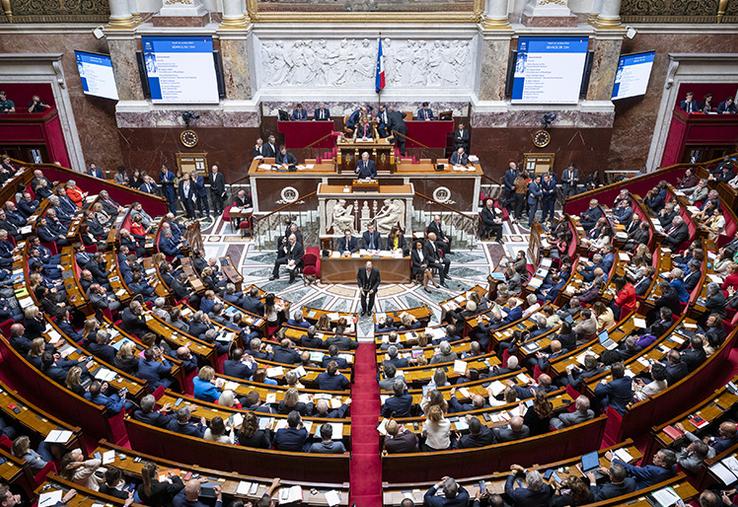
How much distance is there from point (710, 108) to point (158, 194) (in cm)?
1749

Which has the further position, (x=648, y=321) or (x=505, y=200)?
(x=505, y=200)

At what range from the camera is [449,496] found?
7188 millimetres

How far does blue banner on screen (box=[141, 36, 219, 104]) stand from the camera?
18.5m

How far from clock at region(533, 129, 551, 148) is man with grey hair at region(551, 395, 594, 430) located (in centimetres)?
1258

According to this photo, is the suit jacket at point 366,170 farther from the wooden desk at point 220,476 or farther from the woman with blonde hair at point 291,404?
the wooden desk at point 220,476

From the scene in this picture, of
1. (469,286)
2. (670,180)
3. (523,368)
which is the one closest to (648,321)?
(523,368)

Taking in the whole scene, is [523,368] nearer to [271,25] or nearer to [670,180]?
[670,180]

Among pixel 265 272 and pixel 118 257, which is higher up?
pixel 118 257

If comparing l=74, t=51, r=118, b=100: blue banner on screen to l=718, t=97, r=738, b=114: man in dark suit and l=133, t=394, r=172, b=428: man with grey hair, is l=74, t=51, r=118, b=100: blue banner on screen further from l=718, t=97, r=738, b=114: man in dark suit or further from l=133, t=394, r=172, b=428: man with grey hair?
l=718, t=97, r=738, b=114: man in dark suit

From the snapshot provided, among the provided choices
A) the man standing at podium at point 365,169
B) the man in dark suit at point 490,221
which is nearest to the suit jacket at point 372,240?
the man standing at podium at point 365,169

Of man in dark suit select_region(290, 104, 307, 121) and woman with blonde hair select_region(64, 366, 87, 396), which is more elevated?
man in dark suit select_region(290, 104, 307, 121)

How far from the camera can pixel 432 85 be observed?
2014cm

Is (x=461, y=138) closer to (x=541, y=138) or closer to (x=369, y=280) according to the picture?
(x=541, y=138)

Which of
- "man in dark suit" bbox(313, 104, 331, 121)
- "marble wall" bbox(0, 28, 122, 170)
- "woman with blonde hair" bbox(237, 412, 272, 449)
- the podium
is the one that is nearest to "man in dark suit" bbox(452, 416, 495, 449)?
"woman with blonde hair" bbox(237, 412, 272, 449)
